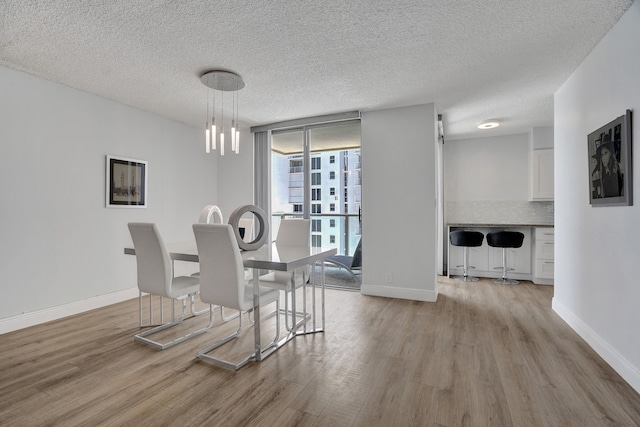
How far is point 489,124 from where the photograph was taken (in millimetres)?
4758

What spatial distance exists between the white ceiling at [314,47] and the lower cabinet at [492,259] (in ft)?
7.73

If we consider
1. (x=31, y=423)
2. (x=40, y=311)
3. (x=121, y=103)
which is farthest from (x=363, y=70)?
(x=40, y=311)

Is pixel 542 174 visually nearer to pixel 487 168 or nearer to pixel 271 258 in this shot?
pixel 487 168

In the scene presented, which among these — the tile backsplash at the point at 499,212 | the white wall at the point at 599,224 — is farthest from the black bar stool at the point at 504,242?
the white wall at the point at 599,224

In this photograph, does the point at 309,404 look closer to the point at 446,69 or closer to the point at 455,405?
the point at 455,405

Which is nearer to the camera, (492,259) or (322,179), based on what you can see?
(322,179)

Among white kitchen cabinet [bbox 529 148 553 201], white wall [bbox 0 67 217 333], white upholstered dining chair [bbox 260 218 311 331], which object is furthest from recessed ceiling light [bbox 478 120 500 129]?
white wall [bbox 0 67 217 333]

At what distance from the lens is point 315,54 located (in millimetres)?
2734

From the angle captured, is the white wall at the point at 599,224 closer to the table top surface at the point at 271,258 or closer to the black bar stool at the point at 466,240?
the black bar stool at the point at 466,240

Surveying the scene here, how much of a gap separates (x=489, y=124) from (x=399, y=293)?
9.46 ft

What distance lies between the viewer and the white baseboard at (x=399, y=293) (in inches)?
155

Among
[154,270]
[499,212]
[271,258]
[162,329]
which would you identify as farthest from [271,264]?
[499,212]

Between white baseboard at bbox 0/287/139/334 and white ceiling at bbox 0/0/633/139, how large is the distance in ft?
7.68

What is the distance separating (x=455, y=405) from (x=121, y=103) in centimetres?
459
